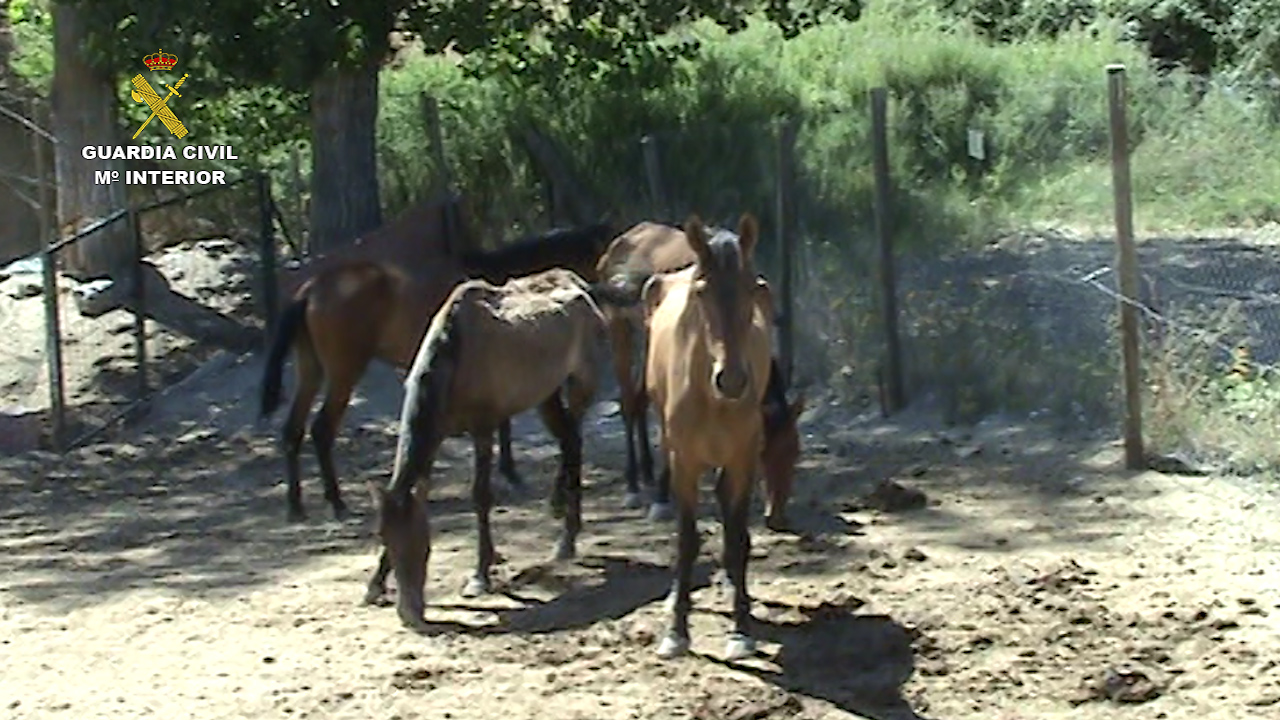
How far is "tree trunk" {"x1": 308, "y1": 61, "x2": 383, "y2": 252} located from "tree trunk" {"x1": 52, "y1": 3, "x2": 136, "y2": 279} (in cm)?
162

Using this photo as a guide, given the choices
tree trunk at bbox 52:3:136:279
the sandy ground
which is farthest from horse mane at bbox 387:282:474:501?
tree trunk at bbox 52:3:136:279

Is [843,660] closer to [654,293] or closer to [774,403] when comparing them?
[774,403]

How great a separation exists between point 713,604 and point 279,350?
355cm

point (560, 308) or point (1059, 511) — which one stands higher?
point (560, 308)

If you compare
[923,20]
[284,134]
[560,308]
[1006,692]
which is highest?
[923,20]

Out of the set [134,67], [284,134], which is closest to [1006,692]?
[134,67]

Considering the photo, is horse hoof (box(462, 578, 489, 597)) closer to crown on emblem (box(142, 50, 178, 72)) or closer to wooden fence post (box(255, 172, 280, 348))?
wooden fence post (box(255, 172, 280, 348))

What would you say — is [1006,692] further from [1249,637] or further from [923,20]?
[923,20]

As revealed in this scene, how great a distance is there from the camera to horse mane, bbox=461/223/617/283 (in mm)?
10867

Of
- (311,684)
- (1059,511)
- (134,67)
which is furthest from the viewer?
(134,67)

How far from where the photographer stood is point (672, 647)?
7.07 meters

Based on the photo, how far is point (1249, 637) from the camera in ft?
22.3

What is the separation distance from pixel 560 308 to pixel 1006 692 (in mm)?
3137

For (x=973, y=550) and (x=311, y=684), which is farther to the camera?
(x=973, y=550)
